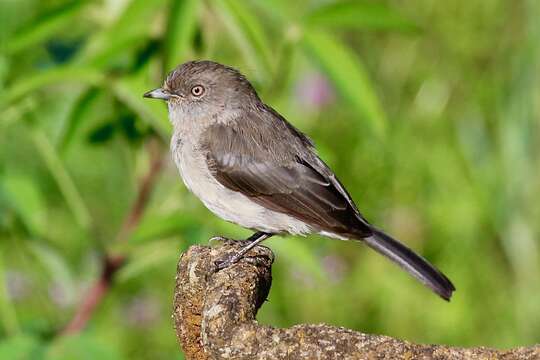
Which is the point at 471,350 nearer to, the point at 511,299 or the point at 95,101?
the point at 95,101

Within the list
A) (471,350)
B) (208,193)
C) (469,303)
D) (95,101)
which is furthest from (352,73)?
(469,303)

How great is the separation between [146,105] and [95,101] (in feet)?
0.71

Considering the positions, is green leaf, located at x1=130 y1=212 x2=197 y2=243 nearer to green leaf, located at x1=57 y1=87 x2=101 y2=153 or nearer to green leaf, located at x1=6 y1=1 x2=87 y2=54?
green leaf, located at x1=57 y1=87 x2=101 y2=153

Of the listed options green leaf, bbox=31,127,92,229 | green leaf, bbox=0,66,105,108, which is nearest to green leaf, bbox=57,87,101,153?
green leaf, bbox=0,66,105,108

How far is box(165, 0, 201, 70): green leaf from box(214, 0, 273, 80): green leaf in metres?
0.13

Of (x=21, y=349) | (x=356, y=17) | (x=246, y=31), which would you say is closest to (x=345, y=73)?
(x=356, y=17)

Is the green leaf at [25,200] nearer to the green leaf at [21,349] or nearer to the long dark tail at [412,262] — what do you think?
the green leaf at [21,349]

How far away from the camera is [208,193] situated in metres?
3.91

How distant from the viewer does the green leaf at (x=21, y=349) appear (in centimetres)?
388

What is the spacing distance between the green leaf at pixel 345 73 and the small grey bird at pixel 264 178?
10.4 inches

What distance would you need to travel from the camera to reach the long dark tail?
3.98 metres

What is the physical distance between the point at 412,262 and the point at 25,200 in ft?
5.23

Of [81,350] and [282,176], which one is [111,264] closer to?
[81,350]

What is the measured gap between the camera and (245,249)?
3.45m
